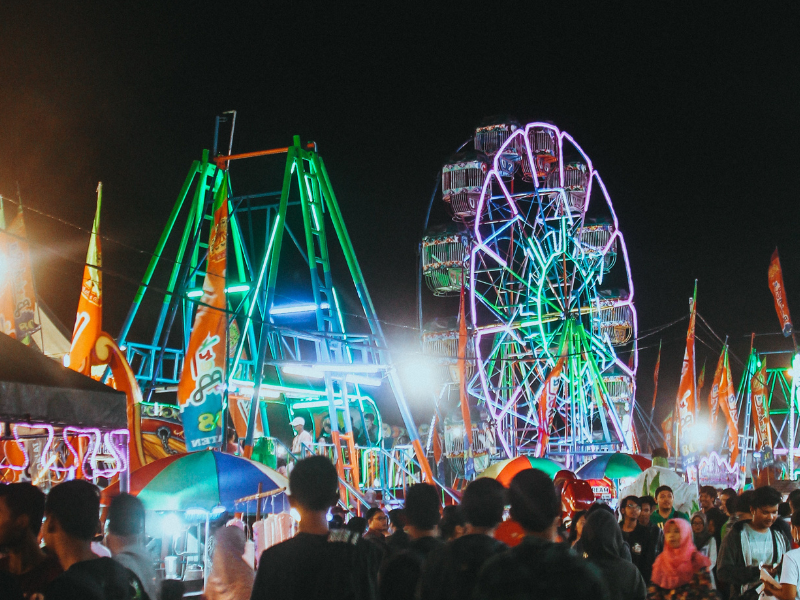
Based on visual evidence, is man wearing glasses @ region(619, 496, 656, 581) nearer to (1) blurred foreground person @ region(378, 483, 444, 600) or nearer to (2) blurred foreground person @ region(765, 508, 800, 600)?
(2) blurred foreground person @ region(765, 508, 800, 600)

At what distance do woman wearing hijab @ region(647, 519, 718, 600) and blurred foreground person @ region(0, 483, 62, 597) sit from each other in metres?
3.93

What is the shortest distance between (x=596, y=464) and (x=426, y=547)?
13.4 meters

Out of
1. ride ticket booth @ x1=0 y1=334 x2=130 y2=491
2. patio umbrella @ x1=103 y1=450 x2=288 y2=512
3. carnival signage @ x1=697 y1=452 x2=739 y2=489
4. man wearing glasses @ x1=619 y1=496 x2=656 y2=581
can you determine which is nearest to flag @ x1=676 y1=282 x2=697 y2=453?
carnival signage @ x1=697 y1=452 x2=739 y2=489

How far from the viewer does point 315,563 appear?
11.6 ft

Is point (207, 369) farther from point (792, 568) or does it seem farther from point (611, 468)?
point (611, 468)

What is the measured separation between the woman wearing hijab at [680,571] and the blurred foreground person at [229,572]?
273cm

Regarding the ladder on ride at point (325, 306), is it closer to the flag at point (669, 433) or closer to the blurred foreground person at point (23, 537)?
the blurred foreground person at point (23, 537)

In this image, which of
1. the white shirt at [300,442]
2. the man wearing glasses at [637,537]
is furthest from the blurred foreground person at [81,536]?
the white shirt at [300,442]

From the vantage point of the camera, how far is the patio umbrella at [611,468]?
1706 cm

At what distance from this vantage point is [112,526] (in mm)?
4492

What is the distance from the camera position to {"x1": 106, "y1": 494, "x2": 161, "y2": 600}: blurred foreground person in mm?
4418

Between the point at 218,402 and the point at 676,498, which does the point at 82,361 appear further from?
the point at 676,498

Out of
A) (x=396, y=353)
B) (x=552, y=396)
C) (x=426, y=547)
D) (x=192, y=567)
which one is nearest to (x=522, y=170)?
(x=552, y=396)

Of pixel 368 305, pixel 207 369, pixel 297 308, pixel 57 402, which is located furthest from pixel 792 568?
pixel 297 308
